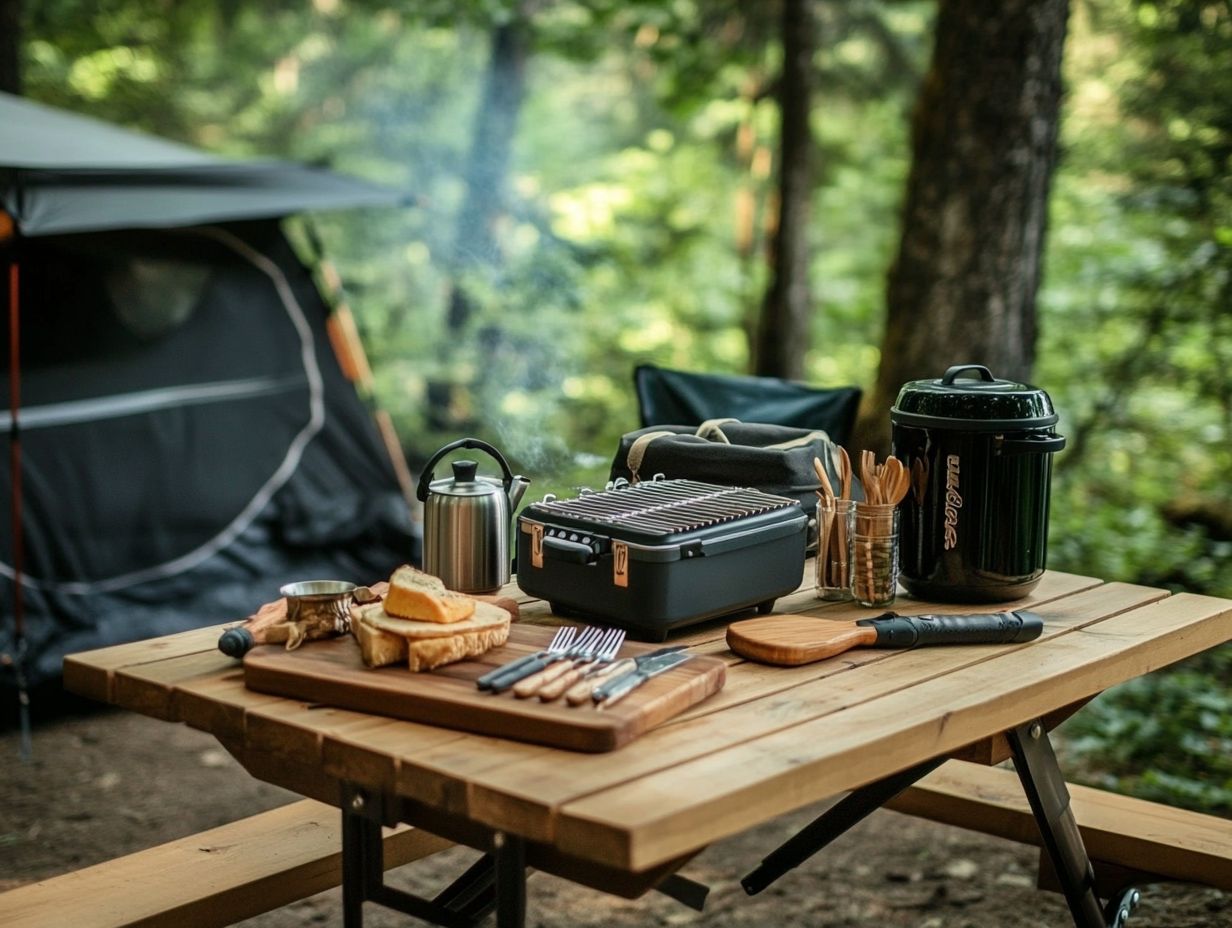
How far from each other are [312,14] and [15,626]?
8363 millimetres

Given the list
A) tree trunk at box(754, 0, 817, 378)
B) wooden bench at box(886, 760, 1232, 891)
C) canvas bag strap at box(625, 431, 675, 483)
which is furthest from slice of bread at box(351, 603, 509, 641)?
tree trunk at box(754, 0, 817, 378)

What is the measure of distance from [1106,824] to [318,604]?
1632 millimetres

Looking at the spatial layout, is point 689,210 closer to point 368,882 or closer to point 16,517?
point 16,517

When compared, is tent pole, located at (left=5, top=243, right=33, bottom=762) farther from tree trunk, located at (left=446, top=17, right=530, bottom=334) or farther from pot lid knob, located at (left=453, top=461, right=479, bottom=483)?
tree trunk, located at (left=446, top=17, right=530, bottom=334)

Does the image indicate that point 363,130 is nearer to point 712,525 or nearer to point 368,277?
point 368,277

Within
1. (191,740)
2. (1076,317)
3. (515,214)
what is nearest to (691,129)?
(515,214)

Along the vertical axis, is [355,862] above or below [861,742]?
below

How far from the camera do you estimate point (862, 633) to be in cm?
189

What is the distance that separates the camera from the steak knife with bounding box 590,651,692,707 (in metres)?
1.53

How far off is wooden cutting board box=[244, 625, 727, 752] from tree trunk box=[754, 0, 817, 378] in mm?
5718

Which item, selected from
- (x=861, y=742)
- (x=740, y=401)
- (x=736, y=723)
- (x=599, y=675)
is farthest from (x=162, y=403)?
(x=861, y=742)

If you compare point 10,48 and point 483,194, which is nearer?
point 10,48

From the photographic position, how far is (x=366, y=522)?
17.4ft

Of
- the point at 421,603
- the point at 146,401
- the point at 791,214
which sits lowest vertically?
the point at 421,603
